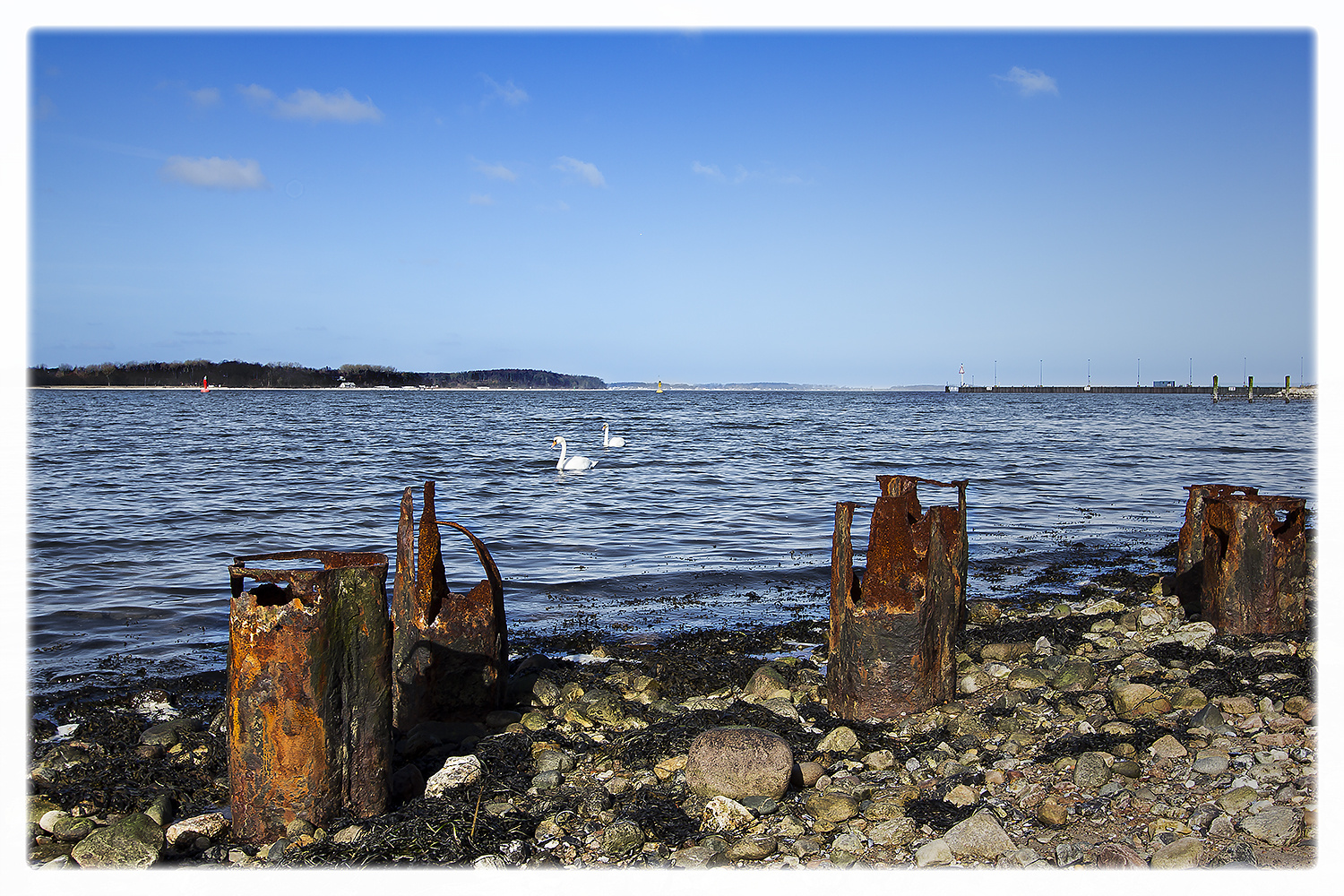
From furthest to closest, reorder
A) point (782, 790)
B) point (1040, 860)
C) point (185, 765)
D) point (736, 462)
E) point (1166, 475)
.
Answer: point (736, 462), point (1166, 475), point (185, 765), point (782, 790), point (1040, 860)

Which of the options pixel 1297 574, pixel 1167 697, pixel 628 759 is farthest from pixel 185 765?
pixel 1297 574

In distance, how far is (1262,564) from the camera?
24.0ft

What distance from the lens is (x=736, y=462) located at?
3012 centimetres

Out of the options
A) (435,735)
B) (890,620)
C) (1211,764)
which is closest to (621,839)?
(435,735)

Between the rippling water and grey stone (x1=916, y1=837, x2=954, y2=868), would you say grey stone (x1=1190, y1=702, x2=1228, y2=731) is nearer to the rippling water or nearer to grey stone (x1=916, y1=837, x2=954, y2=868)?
grey stone (x1=916, y1=837, x2=954, y2=868)

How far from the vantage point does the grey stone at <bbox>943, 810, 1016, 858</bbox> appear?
4242 mm

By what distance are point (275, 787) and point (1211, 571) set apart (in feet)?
24.2

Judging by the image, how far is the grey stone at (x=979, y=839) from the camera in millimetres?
4242

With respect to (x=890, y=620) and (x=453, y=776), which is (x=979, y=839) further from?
(x=453, y=776)

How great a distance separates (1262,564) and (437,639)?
6592 millimetres

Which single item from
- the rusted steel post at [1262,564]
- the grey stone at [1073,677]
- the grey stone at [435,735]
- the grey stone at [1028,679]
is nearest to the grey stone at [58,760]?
the grey stone at [435,735]

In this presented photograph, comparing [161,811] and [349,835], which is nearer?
[349,835]

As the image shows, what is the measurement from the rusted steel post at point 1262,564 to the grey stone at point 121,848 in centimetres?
791

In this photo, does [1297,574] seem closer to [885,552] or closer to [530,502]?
[885,552]
